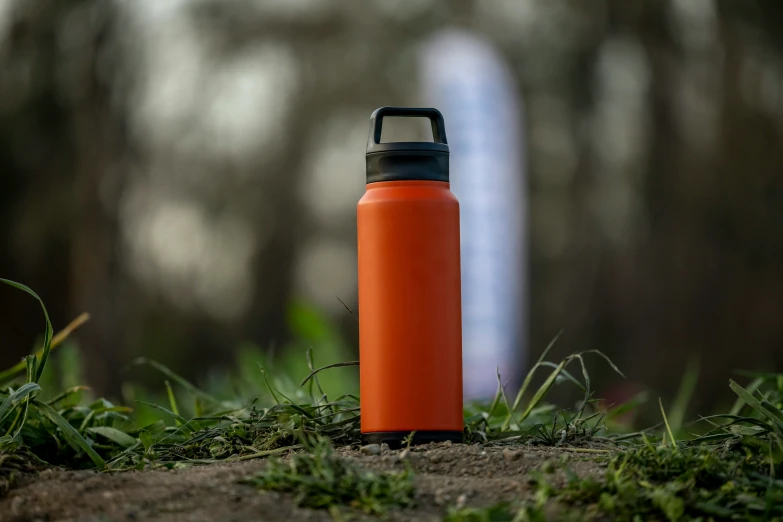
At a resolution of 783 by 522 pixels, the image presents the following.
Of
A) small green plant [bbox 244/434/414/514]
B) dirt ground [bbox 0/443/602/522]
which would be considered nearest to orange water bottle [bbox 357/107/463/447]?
dirt ground [bbox 0/443/602/522]

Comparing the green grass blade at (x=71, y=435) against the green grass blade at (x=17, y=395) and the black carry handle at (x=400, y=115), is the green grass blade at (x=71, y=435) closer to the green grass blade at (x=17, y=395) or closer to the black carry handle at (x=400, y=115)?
the green grass blade at (x=17, y=395)

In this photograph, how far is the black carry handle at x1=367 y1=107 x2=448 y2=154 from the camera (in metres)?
2.18

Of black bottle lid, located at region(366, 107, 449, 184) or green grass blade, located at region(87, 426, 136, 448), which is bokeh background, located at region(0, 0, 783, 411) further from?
black bottle lid, located at region(366, 107, 449, 184)

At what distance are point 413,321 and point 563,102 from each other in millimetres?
8958

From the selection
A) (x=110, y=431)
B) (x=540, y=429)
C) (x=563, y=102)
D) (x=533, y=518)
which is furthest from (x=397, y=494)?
(x=563, y=102)

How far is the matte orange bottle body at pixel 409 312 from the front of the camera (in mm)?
2129

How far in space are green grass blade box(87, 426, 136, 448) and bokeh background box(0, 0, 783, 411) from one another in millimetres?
5276

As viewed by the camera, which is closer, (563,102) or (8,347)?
(8,347)

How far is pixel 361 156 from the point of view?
1210 centimetres

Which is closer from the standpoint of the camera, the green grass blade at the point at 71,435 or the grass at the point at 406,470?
the grass at the point at 406,470

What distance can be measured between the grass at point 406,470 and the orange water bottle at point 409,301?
180 mm

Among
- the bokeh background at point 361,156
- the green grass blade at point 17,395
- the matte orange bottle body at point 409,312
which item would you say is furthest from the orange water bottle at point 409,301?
the bokeh background at point 361,156

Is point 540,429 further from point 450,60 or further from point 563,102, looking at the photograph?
point 450,60

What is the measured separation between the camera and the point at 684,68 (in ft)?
29.3
